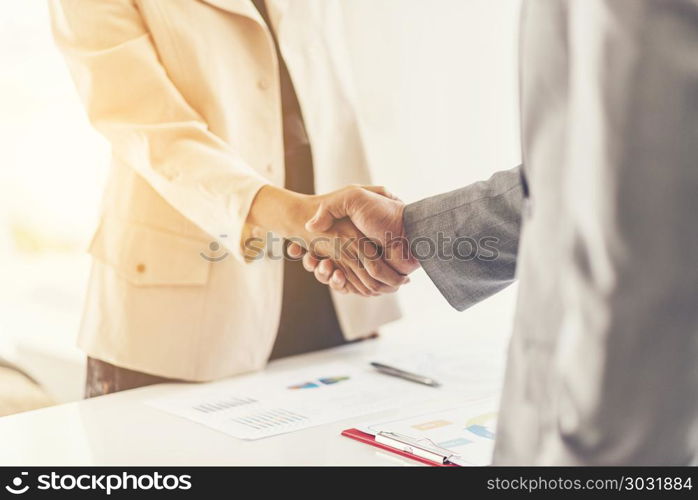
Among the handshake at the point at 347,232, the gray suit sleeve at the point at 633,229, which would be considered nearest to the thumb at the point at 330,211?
the handshake at the point at 347,232

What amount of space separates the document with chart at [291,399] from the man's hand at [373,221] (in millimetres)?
145

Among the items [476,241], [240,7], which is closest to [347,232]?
[476,241]

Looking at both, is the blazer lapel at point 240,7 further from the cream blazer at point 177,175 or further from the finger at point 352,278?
the finger at point 352,278

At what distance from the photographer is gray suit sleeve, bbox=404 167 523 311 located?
1.02 meters

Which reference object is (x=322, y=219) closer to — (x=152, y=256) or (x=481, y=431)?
(x=152, y=256)

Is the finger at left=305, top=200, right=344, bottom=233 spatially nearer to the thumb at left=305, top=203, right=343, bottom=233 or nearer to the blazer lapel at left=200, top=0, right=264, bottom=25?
the thumb at left=305, top=203, right=343, bottom=233

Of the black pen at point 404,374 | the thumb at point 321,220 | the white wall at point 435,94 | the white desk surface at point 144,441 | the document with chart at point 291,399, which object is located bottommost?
the white desk surface at point 144,441

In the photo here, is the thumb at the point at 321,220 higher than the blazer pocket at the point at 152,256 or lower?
higher

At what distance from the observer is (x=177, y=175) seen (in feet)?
3.74

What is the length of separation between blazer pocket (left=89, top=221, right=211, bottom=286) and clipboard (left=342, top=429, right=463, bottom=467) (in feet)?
1.35

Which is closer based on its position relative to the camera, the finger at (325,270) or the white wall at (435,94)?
the finger at (325,270)

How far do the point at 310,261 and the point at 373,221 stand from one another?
0.12 m

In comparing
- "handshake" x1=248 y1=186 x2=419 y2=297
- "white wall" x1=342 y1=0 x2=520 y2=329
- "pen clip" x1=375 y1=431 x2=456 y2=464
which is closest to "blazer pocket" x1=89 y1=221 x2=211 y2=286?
"handshake" x1=248 y1=186 x2=419 y2=297

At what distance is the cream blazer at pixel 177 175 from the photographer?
1136mm
